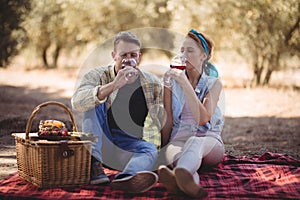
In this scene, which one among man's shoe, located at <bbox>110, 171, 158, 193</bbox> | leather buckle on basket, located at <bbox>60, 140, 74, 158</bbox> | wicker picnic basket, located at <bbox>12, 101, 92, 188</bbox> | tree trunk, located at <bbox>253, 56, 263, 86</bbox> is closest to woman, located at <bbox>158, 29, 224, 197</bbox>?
man's shoe, located at <bbox>110, 171, 158, 193</bbox>

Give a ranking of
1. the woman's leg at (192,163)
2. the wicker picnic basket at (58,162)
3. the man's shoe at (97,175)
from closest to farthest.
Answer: the woman's leg at (192,163) → the wicker picnic basket at (58,162) → the man's shoe at (97,175)

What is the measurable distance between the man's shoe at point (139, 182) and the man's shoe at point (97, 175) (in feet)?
0.81

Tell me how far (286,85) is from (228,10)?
7.95ft

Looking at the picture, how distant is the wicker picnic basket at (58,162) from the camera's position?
3.24 m

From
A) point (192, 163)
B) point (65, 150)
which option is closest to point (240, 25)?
point (192, 163)

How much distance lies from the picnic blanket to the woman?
0.22m

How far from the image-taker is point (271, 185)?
347cm

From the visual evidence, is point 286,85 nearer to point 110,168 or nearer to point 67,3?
point 67,3

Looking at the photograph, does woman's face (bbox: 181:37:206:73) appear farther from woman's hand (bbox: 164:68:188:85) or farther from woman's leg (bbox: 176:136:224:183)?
woman's leg (bbox: 176:136:224:183)

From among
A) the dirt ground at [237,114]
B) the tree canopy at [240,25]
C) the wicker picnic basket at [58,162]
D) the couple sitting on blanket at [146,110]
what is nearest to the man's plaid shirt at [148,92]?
the couple sitting on blanket at [146,110]

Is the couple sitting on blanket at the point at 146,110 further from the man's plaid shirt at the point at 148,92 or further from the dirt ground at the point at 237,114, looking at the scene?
the dirt ground at the point at 237,114

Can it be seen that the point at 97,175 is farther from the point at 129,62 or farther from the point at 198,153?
the point at 129,62

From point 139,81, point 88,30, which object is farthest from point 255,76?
point 139,81

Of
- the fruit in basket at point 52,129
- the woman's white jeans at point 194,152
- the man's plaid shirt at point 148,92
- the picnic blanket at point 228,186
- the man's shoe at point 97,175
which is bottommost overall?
the picnic blanket at point 228,186
